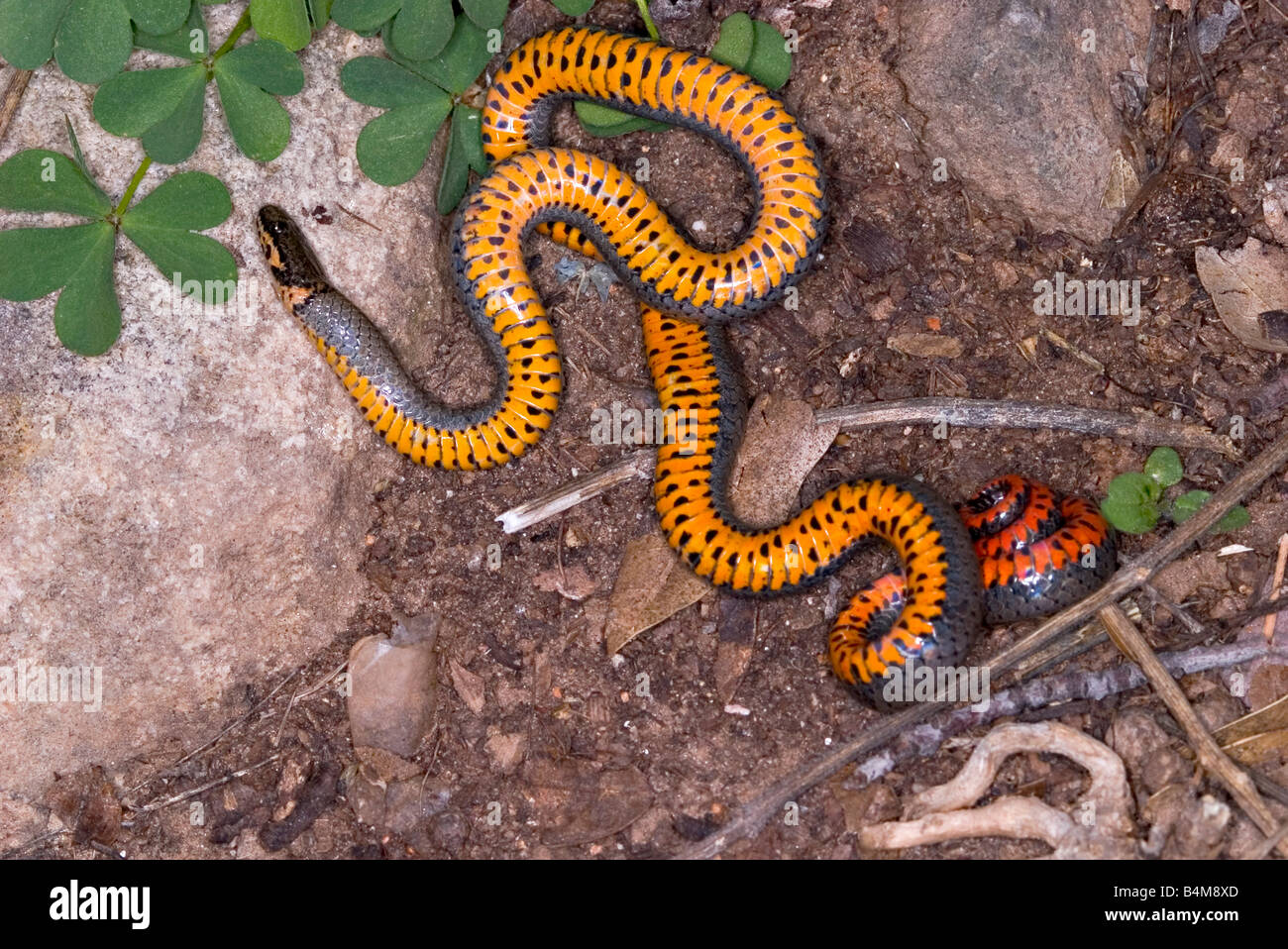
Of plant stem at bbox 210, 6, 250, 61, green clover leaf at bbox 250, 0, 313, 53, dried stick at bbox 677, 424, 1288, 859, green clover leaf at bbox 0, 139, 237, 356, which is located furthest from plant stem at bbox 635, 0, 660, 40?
dried stick at bbox 677, 424, 1288, 859

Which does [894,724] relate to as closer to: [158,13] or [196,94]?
[196,94]

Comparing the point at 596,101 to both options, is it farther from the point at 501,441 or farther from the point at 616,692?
the point at 616,692

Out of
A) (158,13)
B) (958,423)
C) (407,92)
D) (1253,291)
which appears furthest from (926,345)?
(158,13)

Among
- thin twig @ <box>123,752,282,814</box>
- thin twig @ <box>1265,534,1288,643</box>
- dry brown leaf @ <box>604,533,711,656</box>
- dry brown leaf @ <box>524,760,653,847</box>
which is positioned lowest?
thin twig @ <box>123,752,282,814</box>

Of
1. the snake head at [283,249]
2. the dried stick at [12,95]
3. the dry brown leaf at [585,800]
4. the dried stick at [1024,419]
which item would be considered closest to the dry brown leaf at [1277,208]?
the dried stick at [1024,419]

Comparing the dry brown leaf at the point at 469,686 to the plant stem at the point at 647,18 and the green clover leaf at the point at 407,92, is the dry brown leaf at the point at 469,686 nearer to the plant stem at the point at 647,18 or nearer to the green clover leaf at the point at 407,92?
the green clover leaf at the point at 407,92

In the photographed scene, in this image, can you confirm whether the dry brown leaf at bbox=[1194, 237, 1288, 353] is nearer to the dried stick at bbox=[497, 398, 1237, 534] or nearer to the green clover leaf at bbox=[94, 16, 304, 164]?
the dried stick at bbox=[497, 398, 1237, 534]
